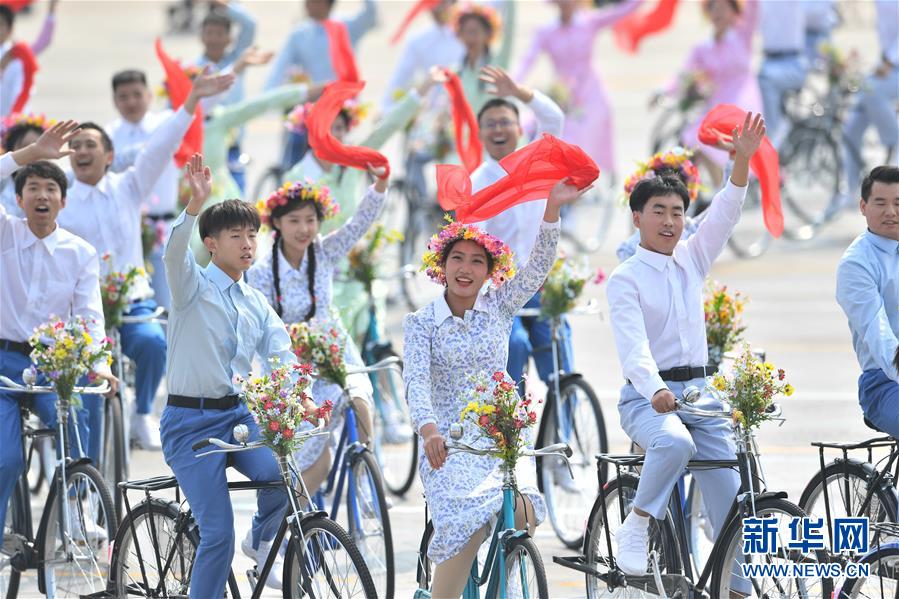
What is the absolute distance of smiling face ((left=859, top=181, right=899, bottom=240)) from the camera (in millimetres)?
7812

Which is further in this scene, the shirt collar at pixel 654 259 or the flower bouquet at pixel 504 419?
the shirt collar at pixel 654 259

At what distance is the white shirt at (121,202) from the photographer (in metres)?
10.1

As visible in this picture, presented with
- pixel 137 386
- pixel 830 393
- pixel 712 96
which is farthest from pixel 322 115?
pixel 712 96

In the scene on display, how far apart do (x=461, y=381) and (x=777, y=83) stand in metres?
10.9

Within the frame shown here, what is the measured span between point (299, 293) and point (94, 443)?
1.41m

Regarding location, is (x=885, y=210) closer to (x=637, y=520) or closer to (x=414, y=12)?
(x=637, y=520)

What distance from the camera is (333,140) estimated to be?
32.5ft

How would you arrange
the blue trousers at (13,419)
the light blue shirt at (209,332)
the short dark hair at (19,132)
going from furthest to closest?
the short dark hair at (19,132), the blue trousers at (13,419), the light blue shirt at (209,332)

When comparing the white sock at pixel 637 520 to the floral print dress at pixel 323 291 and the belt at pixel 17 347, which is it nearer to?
the floral print dress at pixel 323 291

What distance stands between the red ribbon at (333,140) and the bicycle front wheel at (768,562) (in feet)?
11.4

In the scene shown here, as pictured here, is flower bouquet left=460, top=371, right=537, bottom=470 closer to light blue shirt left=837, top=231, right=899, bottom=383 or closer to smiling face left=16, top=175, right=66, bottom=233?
light blue shirt left=837, top=231, right=899, bottom=383

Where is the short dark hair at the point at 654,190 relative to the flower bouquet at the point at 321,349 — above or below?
above

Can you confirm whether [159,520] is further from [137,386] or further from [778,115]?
[778,115]

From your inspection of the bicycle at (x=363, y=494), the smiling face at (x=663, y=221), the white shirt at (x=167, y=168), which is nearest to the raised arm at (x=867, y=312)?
the smiling face at (x=663, y=221)
